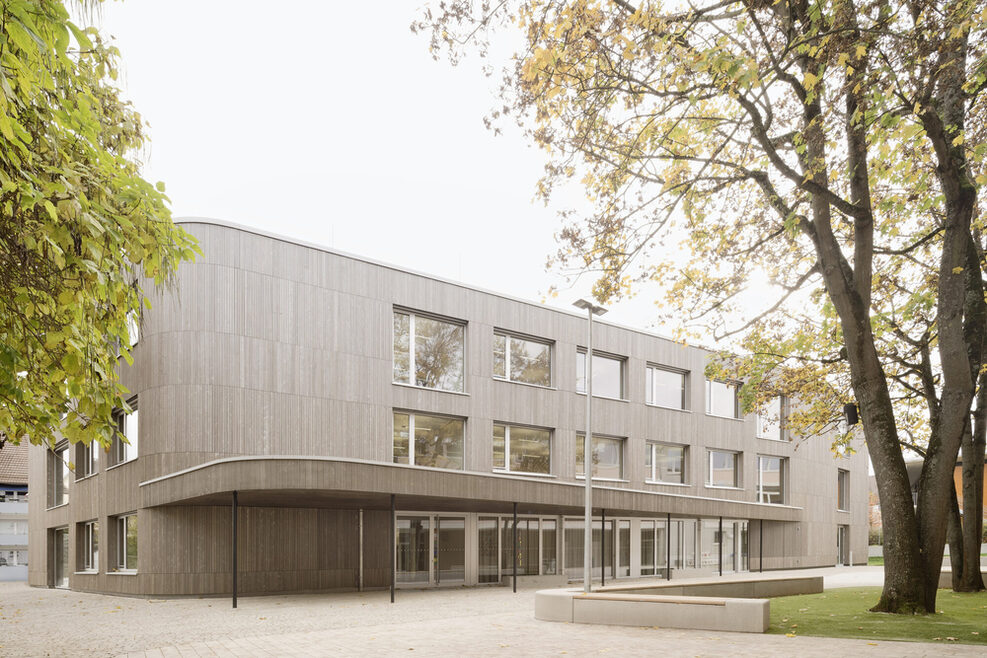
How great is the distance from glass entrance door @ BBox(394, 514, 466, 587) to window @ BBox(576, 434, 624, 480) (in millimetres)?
6074

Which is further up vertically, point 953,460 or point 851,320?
point 851,320

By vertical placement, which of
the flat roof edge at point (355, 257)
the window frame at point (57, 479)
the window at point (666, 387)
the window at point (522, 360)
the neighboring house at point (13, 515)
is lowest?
the neighboring house at point (13, 515)

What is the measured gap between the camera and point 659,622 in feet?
40.3

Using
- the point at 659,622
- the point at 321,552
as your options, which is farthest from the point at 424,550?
the point at 659,622

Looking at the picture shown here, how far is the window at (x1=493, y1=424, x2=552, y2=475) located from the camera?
26.6m

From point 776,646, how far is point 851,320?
5.18 meters

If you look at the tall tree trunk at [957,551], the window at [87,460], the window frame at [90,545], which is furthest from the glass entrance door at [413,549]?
the tall tree trunk at [957,551]

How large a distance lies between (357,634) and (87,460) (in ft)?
61.7

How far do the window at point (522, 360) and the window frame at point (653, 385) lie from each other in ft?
17.1

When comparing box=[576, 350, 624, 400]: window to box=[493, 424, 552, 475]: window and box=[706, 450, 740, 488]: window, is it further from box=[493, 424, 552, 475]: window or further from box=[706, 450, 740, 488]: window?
box=[706, 450, 740, 488]: window

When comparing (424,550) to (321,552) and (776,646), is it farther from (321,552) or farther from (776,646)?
Result: (776,646)

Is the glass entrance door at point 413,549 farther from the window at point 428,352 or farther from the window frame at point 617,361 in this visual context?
the window frame at point 617,361

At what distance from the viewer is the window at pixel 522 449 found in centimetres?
2656

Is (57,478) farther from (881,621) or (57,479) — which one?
(881,621)
